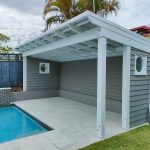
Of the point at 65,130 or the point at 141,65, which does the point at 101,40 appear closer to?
the point at 141,65

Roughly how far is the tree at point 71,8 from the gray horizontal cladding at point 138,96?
302 inches

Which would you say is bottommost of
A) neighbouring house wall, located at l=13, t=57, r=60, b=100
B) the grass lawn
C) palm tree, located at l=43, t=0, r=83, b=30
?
the grass lawn

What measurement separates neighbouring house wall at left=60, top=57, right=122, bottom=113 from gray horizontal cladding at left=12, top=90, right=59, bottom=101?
0.55 meters

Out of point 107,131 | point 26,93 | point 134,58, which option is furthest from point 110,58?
point 26,93

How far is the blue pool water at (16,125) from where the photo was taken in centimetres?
529

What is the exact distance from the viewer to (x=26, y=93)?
9.79 meters

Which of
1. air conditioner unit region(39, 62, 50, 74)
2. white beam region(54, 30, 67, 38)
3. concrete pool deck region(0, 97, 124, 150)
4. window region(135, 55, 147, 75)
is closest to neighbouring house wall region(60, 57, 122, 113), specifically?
concrete pool deck region(0, 97, 124, 150)

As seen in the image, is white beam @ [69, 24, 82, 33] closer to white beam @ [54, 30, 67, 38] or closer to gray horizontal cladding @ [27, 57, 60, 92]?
white beam @ [54, 30, 67, 38]

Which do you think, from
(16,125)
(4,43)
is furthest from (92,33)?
(4,43)

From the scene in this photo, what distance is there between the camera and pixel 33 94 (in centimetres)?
1002

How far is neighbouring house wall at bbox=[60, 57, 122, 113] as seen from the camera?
694 centimetres

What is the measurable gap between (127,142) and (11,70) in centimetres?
784

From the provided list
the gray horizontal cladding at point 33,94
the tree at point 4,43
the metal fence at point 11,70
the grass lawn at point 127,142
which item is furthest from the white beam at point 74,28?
the tree at point 4,43

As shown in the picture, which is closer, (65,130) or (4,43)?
(65,130)
